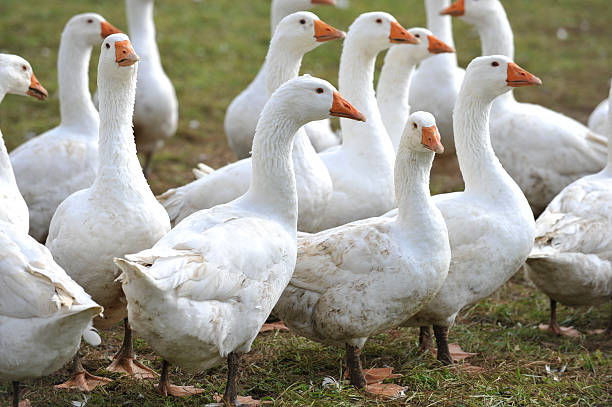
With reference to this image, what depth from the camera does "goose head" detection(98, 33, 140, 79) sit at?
507 cm

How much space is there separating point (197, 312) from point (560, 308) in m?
3.87

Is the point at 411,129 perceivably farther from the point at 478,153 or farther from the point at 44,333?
the point at 44,333

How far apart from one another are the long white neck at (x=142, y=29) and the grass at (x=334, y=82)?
1396 millimetres

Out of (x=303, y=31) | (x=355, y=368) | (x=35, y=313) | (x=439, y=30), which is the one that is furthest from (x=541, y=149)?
(x=35, y=313)

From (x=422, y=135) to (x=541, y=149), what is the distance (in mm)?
3194

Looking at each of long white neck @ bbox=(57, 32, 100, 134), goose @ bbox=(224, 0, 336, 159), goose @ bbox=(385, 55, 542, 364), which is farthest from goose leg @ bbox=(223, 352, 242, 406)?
goose @ bbox=(224, 0, 336, 159)

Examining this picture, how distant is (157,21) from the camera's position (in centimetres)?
1516

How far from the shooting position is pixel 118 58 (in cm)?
507

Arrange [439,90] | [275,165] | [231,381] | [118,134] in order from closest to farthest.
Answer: [231,381] < [275,165] < [118,134] < [439,90]

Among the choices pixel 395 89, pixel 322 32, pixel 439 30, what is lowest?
pixel 395 89

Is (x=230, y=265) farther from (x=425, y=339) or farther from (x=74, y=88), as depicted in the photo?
(x=74, y=88)

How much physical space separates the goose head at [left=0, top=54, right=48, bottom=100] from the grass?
1918 millimetres

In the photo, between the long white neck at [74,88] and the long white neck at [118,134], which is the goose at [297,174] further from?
the long white neck at [74,88]

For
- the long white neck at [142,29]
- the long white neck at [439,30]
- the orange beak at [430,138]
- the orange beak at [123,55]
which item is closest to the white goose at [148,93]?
the long white neck at [142,29]
